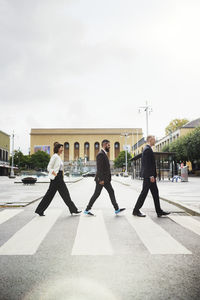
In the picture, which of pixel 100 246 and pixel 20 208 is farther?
pixel 20 208

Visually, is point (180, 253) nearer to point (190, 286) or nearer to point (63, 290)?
point (190, 286)

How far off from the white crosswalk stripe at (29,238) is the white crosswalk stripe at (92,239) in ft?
2.00

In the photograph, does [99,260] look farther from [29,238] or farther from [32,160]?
[32,160]

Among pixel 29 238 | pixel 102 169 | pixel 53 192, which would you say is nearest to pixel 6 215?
pixel 53 192

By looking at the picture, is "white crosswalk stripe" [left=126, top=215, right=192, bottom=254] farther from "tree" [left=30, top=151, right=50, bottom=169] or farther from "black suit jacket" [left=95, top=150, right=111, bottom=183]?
"tree" [left=30, top=151, right=50, bottom=169]

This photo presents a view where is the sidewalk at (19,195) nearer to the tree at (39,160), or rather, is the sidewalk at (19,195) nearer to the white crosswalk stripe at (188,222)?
the white crosswalk stripe at (188,222)

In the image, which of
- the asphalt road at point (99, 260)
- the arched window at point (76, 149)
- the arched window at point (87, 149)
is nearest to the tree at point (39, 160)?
the arched window at point (76, 149)

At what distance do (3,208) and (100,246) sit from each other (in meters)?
5.37

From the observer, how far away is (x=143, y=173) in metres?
7.29

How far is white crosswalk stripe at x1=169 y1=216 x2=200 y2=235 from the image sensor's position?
587 centimetres

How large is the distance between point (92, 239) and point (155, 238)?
3.44 ft

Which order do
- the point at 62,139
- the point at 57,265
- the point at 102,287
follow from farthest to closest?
the point at 62,139, the point at 57,265, the point at 102,287

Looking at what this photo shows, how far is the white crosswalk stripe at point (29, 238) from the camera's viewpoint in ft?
14.0

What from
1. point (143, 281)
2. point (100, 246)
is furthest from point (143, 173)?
point (143, 281)
